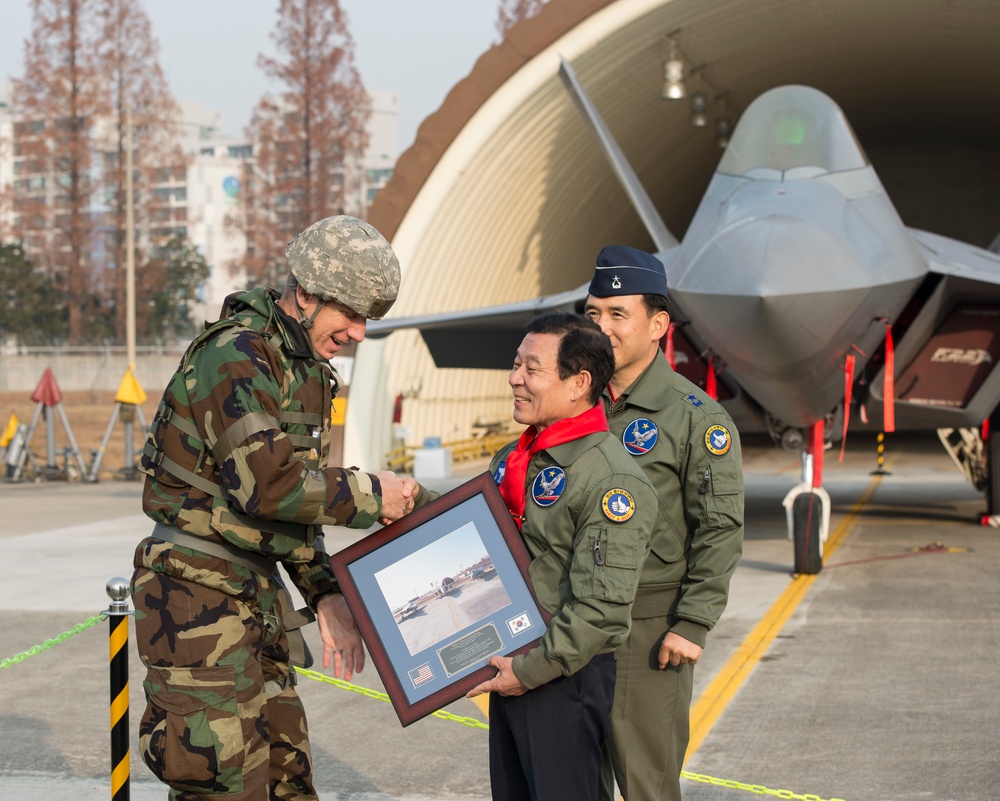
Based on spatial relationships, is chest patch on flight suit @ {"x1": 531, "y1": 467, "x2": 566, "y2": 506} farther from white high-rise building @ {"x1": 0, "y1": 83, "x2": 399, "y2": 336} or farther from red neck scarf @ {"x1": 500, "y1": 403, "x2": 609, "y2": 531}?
white high-rise building @ {"x1": 0, "y1": 83, "x2": 399, "y2": 336}

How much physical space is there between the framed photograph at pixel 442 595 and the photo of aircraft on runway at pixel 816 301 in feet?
19.8

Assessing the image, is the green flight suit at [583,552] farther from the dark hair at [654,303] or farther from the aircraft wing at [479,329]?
the aircraft wing at [479,329]

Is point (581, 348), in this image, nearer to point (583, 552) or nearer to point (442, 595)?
point (583, 552)

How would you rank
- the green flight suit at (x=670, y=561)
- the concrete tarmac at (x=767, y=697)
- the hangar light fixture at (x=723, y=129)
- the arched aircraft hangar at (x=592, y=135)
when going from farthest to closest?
the hangar light fixture at (x=723, y=129)
the arched aircraft hangar at (x=592, y=135)
the concrete tarmac at (x=767, y=697)
the green flight suit at (x=670, y=561)

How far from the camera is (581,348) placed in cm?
331

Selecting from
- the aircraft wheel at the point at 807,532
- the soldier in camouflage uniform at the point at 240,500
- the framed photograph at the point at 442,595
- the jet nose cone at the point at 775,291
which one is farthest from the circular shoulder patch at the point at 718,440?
the aircraft wheel at the point at 807,532

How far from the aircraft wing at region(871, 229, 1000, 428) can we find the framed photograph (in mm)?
8568

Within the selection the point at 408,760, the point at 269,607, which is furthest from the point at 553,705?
the point at 408,760

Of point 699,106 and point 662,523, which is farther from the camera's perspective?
point 699,106

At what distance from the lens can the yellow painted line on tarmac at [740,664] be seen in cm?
622

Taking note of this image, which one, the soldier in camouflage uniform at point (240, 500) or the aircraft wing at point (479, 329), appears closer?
the soldier in camouflage uniform at point (240, 500)

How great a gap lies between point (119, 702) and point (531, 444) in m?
1.72

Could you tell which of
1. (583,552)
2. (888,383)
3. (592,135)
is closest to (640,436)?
(583,552)

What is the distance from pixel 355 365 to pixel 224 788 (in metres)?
17.1
